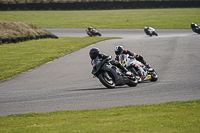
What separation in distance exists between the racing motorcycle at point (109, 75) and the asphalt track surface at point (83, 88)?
0.72ft

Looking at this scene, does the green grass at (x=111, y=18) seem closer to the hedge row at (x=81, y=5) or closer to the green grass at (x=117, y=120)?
the hedge row at (x=81, y=5)

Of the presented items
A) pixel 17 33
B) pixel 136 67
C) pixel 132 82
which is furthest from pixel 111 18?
pixel 132 82

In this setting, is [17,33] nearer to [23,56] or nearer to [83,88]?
[23,56]

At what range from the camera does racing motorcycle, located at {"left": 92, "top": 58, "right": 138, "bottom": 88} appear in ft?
35.5

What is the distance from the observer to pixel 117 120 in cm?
668

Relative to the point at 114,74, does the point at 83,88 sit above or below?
below

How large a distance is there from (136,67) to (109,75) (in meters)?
1.34

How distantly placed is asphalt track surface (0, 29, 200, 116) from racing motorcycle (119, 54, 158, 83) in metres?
0.36

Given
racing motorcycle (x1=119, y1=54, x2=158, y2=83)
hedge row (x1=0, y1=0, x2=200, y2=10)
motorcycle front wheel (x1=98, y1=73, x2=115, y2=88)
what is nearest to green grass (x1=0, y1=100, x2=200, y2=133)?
motorcycle front wheel (x1=98, y1=73, x2=115, y2=88)

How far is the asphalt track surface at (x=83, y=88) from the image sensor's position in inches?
352

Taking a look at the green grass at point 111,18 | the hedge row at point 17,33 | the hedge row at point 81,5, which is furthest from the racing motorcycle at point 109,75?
the hedge row at point 81,5

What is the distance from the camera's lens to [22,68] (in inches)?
634

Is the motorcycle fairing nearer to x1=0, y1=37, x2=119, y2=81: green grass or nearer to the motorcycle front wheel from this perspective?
the motorcycle front wheel

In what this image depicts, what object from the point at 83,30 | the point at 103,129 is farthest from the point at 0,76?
the point at 83,30
